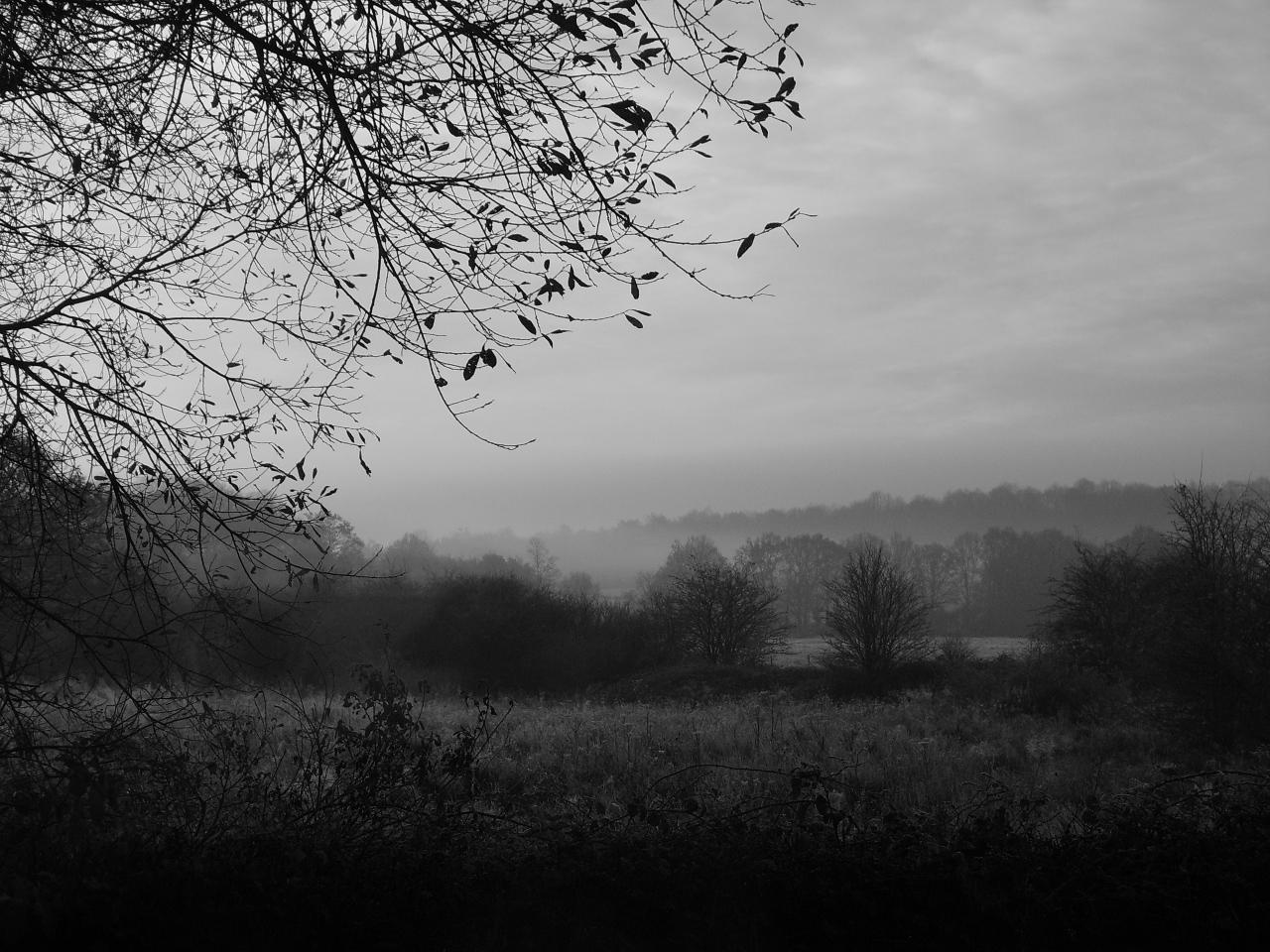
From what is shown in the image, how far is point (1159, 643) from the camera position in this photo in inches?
580

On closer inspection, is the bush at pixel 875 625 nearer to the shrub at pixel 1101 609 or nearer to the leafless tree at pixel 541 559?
the shrub at pixel 1101 609

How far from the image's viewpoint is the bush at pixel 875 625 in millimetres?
25625

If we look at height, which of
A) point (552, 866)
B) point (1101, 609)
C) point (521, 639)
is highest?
point (552, 866)

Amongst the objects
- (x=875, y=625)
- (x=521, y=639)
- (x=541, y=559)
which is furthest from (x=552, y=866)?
(x=541, y=559)

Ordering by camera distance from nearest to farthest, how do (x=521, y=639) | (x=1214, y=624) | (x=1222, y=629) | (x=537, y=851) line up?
(x=537, y=851), (x=1222, y=629), (x=1214, y=624), (x=521, y=639)

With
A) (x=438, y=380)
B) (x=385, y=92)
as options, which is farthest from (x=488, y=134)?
(x=438, y=380)

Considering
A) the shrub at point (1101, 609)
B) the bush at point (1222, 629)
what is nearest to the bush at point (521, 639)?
the shrub at point (1101, 609)

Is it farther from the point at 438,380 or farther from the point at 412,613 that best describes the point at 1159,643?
the point at 412,613

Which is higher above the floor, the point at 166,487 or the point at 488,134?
the point at 488,134

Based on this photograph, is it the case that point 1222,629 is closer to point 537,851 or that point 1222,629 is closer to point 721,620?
point 537,851

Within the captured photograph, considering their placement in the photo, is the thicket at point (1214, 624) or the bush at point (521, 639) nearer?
the thicket at point (1214, 624)

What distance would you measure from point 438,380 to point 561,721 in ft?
31.3

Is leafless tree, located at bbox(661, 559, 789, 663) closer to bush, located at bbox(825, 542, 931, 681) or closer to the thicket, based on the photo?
bush, located at bbox(825, 542, 931, 681)

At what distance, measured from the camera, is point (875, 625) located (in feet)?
84.9
